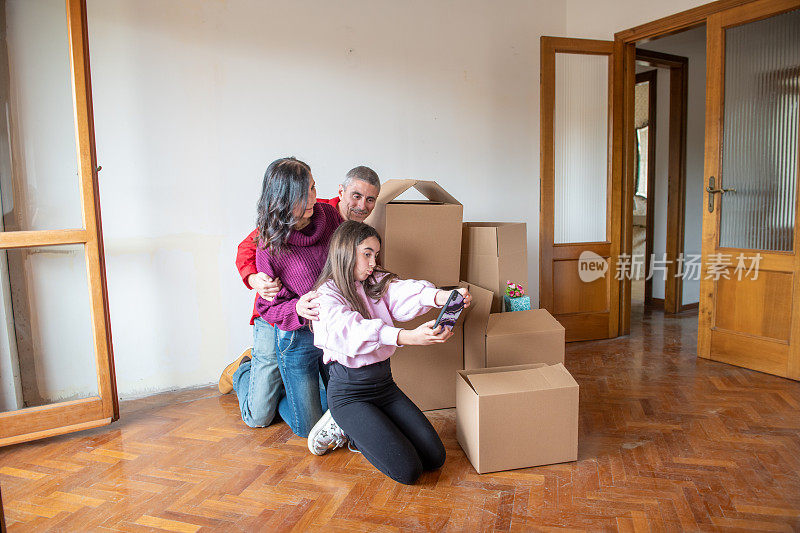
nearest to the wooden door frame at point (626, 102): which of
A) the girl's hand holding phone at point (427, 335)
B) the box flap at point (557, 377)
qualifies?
the box flap at point (557, 377)

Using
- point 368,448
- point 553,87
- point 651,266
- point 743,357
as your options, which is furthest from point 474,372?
point 651,266

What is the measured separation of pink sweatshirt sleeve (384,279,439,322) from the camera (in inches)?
88.9

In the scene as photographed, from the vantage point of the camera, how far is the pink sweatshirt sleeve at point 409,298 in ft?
7.41

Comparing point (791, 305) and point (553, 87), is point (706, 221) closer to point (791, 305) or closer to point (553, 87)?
point (791, 305)

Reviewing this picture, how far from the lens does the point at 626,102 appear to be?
413 cm

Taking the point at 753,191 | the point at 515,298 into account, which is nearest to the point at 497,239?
Answer: the point at 515,298

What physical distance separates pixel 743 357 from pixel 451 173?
7.18 feet

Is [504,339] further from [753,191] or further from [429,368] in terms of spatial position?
[753,191]

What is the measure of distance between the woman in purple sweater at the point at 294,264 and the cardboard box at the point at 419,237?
0.90 feet

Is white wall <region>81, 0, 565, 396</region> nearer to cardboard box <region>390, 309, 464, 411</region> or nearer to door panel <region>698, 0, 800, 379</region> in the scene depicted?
cardboard box <region>390, 309, 464, 411</region>

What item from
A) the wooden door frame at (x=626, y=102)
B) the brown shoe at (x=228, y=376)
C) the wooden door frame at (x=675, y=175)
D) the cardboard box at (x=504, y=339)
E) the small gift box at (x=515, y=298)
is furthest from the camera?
the wooden door frame at (x=675, y=175)

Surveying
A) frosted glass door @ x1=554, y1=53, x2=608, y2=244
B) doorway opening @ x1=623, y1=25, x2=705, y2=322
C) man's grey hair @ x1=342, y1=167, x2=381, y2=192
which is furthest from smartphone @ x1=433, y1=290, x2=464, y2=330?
doorway opening @ x1=623, y1=25, x2=705, y2=322

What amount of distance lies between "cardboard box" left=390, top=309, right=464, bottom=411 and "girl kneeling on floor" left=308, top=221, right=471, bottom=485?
1.30 ft

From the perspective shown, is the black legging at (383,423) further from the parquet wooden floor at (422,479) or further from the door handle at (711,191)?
the door handle at (711,191)
